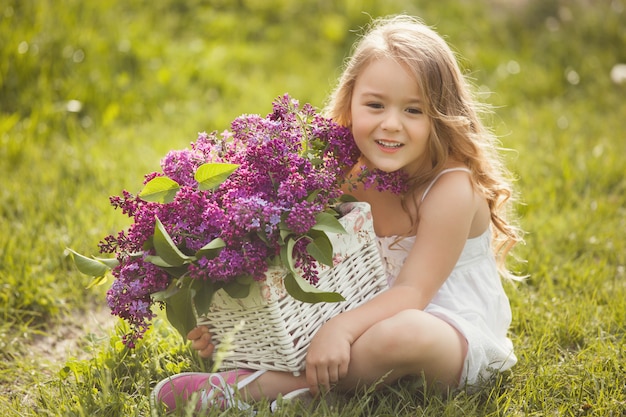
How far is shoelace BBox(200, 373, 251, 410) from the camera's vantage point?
6.65ft

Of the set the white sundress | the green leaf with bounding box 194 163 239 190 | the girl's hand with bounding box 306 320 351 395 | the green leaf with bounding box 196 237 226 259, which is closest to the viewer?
the green leaf with bounding box 196 237 226 259

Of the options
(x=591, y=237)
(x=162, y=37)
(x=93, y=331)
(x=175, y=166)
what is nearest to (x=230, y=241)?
(x=175, y=166)

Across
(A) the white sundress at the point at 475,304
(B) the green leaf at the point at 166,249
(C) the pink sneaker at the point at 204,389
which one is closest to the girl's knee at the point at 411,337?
(A) the white sundress at the point at 475,304

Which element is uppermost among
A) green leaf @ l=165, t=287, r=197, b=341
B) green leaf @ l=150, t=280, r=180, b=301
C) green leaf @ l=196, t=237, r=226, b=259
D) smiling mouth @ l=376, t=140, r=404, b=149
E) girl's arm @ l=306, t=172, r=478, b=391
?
smiling mouth @ l=376, t=140, r=404, b=149

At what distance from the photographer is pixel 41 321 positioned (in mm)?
2754

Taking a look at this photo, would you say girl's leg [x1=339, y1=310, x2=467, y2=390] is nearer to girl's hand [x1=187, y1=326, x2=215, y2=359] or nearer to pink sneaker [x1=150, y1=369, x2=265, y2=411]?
pink sneaker [x1=150, y1=369, x2=265, y2=411]

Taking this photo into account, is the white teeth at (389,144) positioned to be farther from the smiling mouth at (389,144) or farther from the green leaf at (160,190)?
the green leaf at (160,190)

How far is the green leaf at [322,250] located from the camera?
1.89 m

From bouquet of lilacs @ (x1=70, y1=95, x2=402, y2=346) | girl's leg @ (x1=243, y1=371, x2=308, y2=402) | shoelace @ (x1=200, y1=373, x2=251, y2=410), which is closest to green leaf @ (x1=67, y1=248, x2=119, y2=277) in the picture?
bouquet of lilacs @ (x1=70, y1=95, x2=402, y2=346)

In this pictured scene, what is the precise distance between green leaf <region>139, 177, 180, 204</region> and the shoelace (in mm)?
513

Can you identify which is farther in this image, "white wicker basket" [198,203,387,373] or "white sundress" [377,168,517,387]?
"white sundress" [377,168,517,387]

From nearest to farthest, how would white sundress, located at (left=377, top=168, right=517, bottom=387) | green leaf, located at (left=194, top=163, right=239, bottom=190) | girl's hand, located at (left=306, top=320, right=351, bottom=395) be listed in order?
green leaf, located at (left=194, top=163, right=239, bottom=190) < girl's hand, located at (left=306, top=320, right=351, bottom=395) < white sundress, located at (left=377, top=168, right=517, bottom=387)

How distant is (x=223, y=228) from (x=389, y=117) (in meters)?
0.69

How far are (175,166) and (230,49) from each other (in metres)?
3.54
